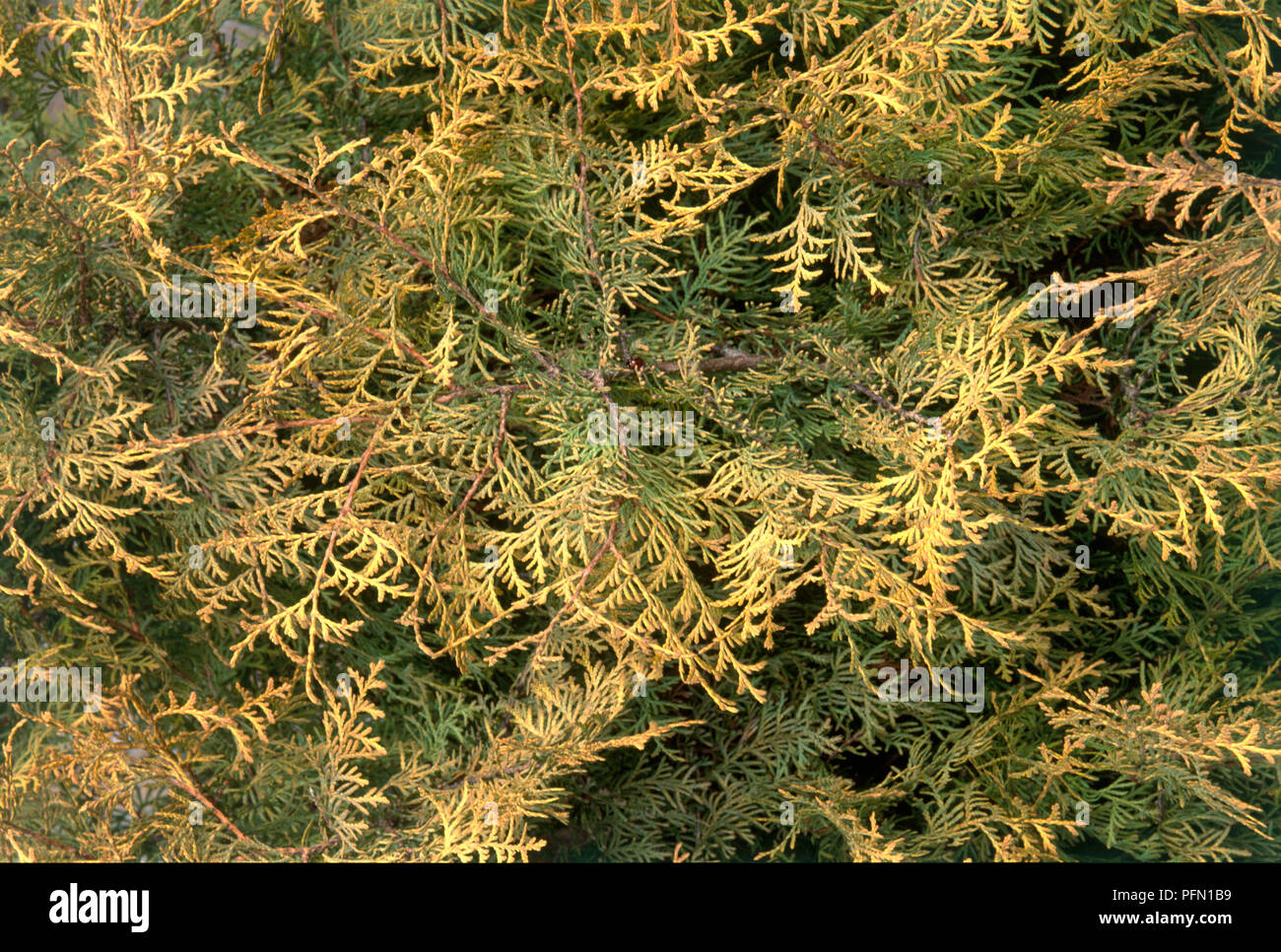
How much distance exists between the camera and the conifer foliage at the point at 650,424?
95.7 inches

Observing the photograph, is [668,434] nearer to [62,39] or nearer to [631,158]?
[631,158]

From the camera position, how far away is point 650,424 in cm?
257

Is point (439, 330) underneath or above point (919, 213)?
underneath

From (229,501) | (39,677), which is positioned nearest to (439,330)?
(229,501)

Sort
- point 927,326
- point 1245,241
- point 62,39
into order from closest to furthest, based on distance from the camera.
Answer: point 1245,241
point 927,326
point 62,39

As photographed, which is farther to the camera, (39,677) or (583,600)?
(39,677)

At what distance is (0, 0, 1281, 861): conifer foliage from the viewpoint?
243cm

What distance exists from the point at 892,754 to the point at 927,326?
1.40m

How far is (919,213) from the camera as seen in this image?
2656mm

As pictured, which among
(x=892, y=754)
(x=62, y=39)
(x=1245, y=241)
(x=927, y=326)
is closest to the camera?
(x=1245, y=241)

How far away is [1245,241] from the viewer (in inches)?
92.2

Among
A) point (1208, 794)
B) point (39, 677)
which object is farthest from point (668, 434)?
point (39, 677)
